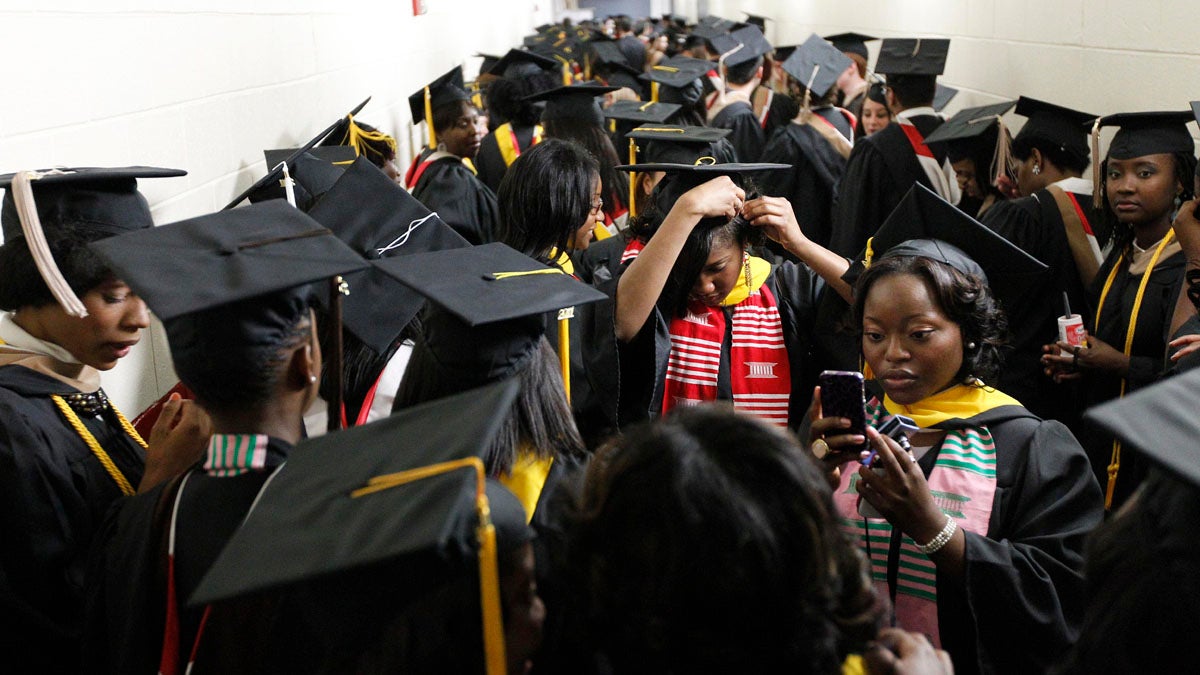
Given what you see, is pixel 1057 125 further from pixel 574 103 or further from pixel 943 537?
pixel 943 537

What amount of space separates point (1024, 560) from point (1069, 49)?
3.86m

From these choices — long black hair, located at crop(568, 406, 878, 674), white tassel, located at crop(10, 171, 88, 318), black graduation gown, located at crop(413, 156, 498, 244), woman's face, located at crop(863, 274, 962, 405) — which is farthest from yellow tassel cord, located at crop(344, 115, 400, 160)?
long black hair, located at crop(568, 406, 878, 674)

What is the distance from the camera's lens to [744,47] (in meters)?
7.96

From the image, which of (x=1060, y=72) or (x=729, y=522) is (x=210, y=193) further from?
(x=1060, y=72)

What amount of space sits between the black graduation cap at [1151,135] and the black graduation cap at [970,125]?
1022 mm

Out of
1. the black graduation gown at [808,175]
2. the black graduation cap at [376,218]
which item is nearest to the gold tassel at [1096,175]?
the black graduation cap at [376,218]

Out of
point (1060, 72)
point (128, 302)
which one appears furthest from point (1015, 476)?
point (1060, 72)

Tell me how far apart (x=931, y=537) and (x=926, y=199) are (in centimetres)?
85

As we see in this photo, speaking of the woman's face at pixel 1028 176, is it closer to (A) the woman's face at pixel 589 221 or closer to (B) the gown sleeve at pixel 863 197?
(B) the gown sleeve at pixel 863 197

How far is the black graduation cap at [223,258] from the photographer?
152cm

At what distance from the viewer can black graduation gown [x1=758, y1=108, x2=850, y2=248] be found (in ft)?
19.0

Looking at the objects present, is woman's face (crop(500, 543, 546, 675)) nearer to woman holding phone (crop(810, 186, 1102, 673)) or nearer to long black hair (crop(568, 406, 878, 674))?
long black hair (crop(568, 406, 878, 674))

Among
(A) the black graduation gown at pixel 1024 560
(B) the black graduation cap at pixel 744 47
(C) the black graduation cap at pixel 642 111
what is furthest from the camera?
(B) the black graduation cap at pixel 744 47

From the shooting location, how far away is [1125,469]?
3.01m
